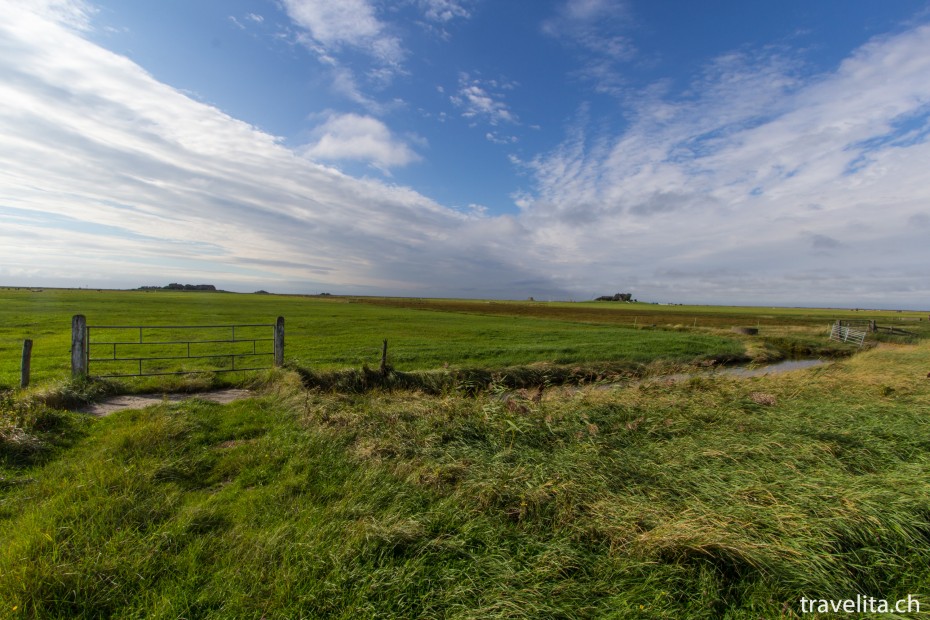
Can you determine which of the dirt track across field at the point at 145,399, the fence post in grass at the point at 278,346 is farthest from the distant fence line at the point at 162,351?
the dirt track across field at the point at 145,399

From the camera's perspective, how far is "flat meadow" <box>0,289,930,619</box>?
3.46 m

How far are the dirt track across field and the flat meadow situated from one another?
51 centimetres

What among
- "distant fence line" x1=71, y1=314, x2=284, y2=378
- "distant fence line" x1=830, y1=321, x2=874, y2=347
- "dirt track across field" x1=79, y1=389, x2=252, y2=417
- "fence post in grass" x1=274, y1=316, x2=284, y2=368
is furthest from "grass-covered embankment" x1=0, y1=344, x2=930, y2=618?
"distant fence line" x1=830, y1=321, x2=874, y2=347

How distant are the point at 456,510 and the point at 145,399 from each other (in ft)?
33.9

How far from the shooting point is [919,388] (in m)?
12.3

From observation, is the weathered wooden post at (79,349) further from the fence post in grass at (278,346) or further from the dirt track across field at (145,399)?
the fence post in grass at (278,346)

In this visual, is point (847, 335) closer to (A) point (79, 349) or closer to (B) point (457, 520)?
(B) point (457, 520)

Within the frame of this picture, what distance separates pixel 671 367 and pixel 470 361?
11.4m

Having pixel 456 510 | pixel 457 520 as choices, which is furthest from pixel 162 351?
pixel 457 520

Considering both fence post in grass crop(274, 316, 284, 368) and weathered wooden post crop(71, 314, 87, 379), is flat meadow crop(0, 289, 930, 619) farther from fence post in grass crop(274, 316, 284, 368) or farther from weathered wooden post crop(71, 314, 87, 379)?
fence post in grass crop(274, 316, 284, 368)

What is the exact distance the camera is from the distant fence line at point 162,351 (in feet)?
35.5

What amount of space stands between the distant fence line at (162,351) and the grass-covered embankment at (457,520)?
342 cm

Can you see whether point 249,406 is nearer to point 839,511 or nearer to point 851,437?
point 839,511

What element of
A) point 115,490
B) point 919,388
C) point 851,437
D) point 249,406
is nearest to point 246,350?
point 249,406
